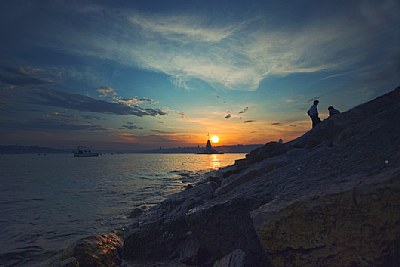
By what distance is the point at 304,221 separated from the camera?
4043 mm

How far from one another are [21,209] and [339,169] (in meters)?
23.6

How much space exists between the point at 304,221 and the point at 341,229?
1.74 feet

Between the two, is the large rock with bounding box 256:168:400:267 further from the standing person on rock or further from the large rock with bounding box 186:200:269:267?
the standing person on rock

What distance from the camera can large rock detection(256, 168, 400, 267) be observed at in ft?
11.4

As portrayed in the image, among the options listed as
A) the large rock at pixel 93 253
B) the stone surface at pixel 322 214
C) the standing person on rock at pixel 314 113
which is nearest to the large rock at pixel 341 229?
the stone surface at pixel 322 214

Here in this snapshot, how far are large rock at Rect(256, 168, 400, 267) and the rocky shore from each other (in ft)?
0.04

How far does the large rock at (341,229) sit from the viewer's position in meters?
3.47

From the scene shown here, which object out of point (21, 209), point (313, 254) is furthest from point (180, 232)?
point (21, 209)

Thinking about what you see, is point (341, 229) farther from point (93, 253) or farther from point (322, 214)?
point (93, 253)

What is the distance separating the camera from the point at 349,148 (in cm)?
562

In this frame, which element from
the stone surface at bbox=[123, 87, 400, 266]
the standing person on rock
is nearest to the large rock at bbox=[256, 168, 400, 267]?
the stone surface at bbox=[123, 87, 400, 266]

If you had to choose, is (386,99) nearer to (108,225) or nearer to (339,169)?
(339,169)

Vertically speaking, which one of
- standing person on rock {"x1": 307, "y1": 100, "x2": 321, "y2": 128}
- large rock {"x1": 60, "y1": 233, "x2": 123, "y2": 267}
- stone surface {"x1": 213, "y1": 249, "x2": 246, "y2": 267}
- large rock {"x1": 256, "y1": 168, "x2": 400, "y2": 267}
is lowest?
large rock {"x1": 60, "y1": 233, "x2": 123, "y2": 267}

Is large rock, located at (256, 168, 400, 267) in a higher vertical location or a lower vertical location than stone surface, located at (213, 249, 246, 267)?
higher
